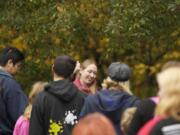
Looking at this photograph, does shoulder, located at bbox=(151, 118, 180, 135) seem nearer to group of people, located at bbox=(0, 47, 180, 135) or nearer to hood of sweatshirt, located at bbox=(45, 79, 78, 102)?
group of people, located at bbox=(0, 47, 180, 135)

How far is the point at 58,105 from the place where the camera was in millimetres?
7750

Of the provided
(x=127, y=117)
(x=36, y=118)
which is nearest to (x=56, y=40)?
(x=36, y=118)

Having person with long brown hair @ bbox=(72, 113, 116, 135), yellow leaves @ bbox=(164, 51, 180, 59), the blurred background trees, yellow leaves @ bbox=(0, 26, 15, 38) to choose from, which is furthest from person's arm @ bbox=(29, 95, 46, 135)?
yellow leaves @ bbox=(164, 51, 180, 59)

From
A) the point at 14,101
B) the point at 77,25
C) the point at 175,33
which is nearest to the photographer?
the point at 14,101

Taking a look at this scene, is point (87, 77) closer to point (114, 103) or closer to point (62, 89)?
point (62, 89)

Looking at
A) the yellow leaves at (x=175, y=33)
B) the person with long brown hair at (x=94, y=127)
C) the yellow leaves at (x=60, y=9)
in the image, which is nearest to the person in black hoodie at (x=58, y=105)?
A: the yellow leaves at (x=60, y=9)

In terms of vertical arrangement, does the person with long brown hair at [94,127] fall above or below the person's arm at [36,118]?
above

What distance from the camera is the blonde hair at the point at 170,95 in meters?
4.88

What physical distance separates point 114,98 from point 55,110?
32.0 inches

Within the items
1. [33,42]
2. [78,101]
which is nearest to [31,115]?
[78,101]

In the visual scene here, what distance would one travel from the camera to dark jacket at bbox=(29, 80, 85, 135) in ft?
25.2

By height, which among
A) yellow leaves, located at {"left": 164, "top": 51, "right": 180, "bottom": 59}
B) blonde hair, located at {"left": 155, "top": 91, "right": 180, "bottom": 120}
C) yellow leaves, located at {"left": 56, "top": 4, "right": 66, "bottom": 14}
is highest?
blonde hair, located at {"left": 155, "top": 91, "right": 180, "bottom": 120}

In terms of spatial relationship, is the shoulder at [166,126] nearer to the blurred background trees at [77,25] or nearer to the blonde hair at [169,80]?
the blonde hair at [169,80]

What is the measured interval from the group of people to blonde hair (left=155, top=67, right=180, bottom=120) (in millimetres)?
954
